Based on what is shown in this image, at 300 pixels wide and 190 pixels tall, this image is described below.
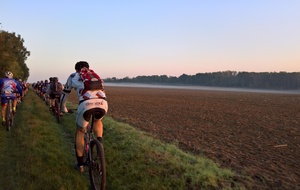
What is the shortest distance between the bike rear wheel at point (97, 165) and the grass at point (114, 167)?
43 centimetres

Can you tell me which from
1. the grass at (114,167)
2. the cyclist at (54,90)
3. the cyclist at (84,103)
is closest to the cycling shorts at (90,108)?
the cyclist at (84,103)

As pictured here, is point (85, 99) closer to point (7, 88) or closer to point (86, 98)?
point (86, 98)

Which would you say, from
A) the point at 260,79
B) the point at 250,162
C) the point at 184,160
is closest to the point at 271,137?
the point at 250,162

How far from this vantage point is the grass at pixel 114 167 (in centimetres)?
523

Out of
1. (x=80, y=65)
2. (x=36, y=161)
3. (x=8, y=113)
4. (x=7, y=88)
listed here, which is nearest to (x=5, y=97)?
(x=7, y=88)

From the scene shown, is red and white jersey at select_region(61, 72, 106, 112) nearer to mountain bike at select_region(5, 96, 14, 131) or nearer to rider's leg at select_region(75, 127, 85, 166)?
rider's leg at select_region(75, 127, 85, 166)

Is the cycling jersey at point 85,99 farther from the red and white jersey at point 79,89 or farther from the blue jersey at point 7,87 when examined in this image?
the blue jersey at point 7,87

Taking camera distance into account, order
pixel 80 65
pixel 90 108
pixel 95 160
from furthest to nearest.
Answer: pixel 80 65
pixel 95 160
pixel 90 108

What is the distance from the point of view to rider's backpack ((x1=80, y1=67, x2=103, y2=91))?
4625 mm

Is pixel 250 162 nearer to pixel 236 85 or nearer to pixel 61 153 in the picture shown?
pixel 61 153

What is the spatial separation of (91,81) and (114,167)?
2.50 m

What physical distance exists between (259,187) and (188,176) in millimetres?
1451

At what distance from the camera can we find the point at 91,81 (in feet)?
15.2

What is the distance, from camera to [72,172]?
5789 millimetres
